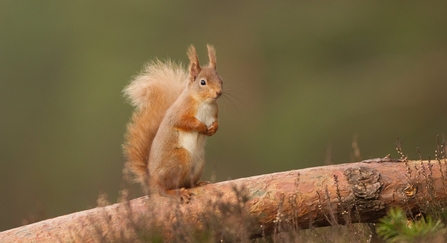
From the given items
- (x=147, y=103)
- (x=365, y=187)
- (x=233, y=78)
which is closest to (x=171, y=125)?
(x=147, y=103)

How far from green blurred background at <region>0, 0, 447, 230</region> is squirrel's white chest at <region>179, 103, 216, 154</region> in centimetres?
735

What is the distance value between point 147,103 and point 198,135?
18.0 inches

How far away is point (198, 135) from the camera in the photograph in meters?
3.48

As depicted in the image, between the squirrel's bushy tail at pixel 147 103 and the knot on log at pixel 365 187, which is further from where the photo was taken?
the squirrel's bushy tail at pixel 147 103

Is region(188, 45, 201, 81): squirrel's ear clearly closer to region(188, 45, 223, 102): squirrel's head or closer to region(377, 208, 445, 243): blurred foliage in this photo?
region(188, 45, 223, 102): squirrel's head

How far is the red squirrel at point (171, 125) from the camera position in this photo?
3.37m

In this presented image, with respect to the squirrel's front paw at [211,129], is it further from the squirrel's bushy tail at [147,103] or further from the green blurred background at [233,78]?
the green blurred background at [233,78]

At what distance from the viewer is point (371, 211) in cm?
306

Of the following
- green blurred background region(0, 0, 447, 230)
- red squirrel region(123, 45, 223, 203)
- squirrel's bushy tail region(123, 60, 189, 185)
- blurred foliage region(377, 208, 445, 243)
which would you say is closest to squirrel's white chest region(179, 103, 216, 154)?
red squirrel region(123, 45, 223, 203)

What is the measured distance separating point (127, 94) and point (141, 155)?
0.40 m

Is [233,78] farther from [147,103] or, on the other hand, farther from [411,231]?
[411,231]

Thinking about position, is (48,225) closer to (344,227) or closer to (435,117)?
(344,227)

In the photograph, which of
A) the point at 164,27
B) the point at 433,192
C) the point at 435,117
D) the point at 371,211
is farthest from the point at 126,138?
the point at 164,27

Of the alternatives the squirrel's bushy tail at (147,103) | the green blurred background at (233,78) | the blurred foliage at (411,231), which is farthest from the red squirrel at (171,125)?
the green blurred background at (233,78)
